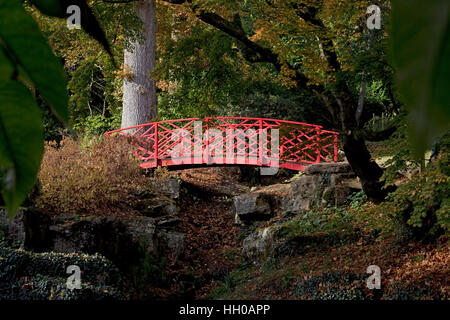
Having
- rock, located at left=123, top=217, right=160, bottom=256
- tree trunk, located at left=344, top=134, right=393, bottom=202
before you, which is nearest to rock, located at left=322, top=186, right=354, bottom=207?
tree trunk, located at left=344, top=134, right=393, bottom=202

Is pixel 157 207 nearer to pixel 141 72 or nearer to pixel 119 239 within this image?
pixel 119 239

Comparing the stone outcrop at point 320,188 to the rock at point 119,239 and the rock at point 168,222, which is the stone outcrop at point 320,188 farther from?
the rock at point 119,239

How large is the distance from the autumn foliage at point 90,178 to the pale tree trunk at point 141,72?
6.42 feet

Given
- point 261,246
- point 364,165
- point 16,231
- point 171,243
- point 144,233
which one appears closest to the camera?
point 364,165

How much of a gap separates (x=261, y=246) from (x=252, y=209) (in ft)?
6.91

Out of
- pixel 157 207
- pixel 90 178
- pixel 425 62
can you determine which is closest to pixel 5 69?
pixel 425 62

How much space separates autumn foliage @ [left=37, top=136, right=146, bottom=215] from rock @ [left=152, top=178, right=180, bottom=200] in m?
0.74

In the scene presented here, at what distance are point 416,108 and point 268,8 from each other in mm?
6498

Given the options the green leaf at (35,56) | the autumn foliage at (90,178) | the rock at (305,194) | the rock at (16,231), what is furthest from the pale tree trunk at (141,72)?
the green leaf at (35,56)

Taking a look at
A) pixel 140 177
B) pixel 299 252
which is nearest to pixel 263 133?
pixel 140 177

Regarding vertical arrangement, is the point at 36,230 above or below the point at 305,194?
below

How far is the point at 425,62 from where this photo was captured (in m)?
0.12

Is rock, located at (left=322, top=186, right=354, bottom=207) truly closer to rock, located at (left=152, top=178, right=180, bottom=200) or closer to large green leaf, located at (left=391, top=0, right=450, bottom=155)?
rock, located at (left=152, top=178, right=180, bottom=200)

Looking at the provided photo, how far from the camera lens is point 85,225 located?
7.53 metres
